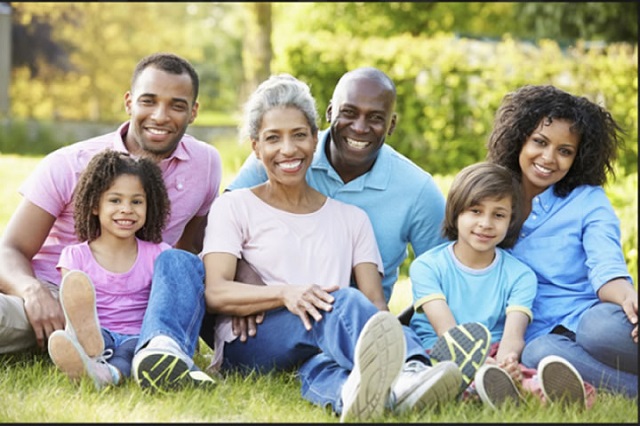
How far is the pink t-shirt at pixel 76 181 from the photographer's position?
3.96 m

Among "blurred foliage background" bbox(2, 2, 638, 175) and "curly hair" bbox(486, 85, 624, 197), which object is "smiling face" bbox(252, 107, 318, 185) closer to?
"curly hair" bbox(486, 85, 624, 197)

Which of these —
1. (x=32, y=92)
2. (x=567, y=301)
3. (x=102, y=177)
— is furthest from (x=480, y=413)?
(x=32, y=92)

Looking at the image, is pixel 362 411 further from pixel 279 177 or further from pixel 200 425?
pixel 279 177

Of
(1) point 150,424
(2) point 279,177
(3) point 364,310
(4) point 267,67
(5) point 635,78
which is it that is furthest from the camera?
(4) point 267,67

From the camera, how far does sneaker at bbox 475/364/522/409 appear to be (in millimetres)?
3084

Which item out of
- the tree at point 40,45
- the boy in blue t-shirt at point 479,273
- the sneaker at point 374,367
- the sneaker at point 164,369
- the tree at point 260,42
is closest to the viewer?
the sneaker at point 374,367

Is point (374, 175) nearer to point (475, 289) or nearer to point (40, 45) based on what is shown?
point (475, 289)

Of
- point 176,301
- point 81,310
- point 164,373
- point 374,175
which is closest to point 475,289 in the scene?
point 374,175

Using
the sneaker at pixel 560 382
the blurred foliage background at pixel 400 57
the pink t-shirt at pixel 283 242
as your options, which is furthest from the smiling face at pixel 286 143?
the blurred foliage background at pixel 400 57

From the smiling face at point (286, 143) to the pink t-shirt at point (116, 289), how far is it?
28.1 inches

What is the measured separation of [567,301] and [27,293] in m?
2.22

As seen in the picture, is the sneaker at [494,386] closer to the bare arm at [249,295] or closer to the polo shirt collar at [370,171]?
the bare arm at [249,295]

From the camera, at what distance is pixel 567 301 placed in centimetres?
378

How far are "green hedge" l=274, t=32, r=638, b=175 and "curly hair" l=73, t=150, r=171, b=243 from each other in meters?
5.72
